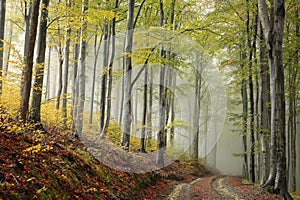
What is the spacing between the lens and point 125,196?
25.3 ft

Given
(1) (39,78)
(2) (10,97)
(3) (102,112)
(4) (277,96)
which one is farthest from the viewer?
(3) (102,112)

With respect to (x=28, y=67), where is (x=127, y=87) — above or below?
above

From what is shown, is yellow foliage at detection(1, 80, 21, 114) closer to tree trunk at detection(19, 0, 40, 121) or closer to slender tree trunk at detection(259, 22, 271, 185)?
tree trunk at detection(19, 0, 40, 121)

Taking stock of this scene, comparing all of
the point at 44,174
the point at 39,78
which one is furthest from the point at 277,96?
the point at 44,174

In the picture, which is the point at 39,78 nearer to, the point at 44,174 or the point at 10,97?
the point at 10,97

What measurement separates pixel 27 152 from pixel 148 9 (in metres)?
15.7

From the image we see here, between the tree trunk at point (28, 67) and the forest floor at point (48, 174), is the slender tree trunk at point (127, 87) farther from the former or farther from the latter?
the tree trunk at point (28, 67)

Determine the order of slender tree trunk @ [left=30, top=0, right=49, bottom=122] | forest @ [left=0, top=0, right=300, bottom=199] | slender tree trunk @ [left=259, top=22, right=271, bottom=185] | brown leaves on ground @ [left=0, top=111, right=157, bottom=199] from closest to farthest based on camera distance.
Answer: brown leaves on ground @ [left=0, top=111, right=157, bottom=199] < forest @ [left=0, top=0, right=300, bottom=199] < slender tree trunk @ [left=30, top=0, right=49, bottom=122] < slender tree trunk @ [left=259, top=22, right=271, bottom=185]

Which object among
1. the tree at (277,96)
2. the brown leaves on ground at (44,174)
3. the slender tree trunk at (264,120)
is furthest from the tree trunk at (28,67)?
the slender tree trunk at (264,120)

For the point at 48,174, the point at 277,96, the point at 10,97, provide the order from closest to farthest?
the point at 48,174, the point at 10,97, the point at 277,96

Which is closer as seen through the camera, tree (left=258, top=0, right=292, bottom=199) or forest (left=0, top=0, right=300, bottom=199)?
forest (left=0, top=0, right=300, bottom=199)

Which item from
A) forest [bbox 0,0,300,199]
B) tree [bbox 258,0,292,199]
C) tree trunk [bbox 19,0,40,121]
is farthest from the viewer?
tree [bbox 258,0,292,199]

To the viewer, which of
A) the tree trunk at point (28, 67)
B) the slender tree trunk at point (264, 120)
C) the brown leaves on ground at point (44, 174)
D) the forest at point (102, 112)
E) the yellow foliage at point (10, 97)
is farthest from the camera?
the slender tree trunk at point (264, 120)

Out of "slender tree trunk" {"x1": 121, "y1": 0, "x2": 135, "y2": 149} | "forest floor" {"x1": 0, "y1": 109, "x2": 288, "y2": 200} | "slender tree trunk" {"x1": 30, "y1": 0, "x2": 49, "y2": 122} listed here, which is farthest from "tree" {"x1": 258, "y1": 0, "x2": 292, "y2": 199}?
"slender tree trunk" {"x1": 30, "y1": 0, "x2": 49, "y2": 122}
